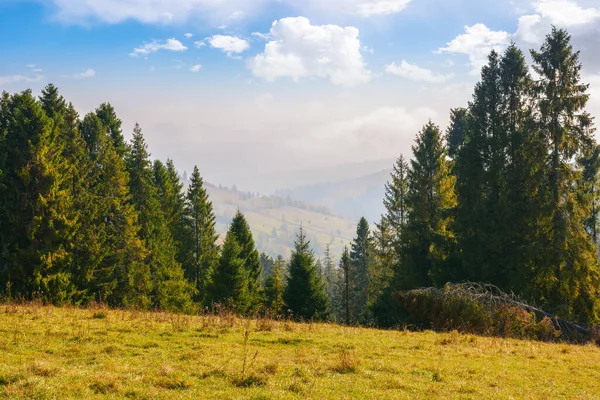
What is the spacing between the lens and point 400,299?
74.8ft

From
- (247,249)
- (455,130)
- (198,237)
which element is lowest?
(247,249)

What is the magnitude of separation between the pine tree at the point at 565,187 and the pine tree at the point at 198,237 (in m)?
36.0

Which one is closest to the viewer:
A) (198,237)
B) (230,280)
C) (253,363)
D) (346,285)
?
(253,363)

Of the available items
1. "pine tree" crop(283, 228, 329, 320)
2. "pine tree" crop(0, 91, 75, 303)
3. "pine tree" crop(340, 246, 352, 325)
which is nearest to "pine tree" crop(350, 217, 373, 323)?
"pine tree" crop(340, 246, 352, 325)

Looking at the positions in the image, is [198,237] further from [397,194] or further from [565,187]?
[565,187]

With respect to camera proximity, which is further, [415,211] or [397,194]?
[397,194]

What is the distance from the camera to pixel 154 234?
4203 cm

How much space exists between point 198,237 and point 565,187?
38.6 metres

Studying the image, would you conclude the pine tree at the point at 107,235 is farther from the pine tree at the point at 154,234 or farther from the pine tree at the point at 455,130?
the pine tree at the point at 455,130

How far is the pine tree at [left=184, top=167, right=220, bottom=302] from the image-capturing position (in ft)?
162

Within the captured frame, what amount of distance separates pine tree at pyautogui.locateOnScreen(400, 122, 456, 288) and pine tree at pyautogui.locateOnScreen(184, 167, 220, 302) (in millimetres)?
25647

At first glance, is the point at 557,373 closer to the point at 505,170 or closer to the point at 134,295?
the point at 505,170

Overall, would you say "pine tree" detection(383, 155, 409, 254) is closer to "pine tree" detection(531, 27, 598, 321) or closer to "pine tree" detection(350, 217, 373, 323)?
"pine tree" detection(531, 27, 598, 321)

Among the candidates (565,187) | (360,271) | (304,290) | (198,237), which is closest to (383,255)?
(304,290)
